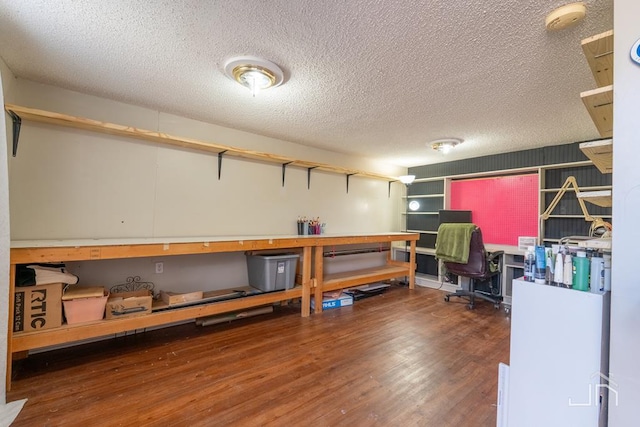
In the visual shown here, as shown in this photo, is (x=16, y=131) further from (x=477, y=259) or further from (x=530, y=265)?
(x=477, y=259)

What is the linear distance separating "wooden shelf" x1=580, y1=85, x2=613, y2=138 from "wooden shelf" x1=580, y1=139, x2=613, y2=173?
0.17 meters

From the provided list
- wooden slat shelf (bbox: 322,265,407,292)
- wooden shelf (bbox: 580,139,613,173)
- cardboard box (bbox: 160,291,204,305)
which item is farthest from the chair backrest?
cardboard box (bbox: 160,291,204,305)

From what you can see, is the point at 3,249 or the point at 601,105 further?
the point at 3,249

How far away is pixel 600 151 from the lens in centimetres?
123

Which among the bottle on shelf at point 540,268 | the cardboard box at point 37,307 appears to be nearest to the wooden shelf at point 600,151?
the bottle on shelf at point 540,268

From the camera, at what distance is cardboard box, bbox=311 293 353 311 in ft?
11.2

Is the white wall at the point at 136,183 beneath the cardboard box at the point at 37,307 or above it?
above

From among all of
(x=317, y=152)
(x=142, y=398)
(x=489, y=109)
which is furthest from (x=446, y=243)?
(x=142, y=398)

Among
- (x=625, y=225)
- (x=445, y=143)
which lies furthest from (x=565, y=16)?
(x=445, y=143)

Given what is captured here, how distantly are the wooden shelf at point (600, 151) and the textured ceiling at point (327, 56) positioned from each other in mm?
690

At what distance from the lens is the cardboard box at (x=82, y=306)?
1943 millimetres

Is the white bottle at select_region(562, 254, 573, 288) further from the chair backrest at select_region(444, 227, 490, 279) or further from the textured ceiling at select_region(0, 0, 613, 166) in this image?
the chair backrest at select_region(444, 227, 490, 279)

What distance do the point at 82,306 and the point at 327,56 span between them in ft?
8.10

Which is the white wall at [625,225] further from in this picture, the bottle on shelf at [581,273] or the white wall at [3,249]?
the white wall at [3,249]
